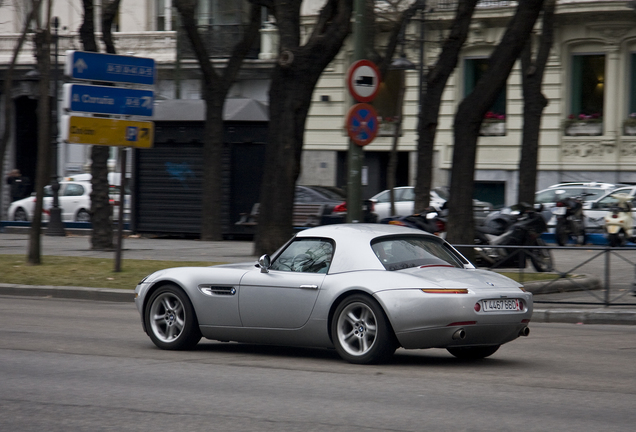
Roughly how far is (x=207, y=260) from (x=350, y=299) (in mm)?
10932

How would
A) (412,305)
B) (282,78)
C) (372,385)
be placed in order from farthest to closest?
(282,78) → (412,305) → (372,385)

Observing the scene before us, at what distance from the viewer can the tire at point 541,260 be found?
44.0ft

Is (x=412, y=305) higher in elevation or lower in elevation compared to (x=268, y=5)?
lower

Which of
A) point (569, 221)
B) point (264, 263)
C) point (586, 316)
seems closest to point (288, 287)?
point (264, 263)

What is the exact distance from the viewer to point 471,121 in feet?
49.8

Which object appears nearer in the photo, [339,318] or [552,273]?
[339,318]

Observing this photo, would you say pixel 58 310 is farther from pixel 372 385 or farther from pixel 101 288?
pixel 372 385

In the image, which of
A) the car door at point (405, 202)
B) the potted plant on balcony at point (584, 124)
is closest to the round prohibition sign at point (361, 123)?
the car door at point (405, 202)

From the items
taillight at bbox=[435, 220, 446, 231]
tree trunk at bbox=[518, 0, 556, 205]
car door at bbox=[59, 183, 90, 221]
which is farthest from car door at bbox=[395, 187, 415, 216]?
taillight at bbox=[435, 220, 446, 231]

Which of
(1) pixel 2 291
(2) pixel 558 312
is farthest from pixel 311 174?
(2) pixel 558 312

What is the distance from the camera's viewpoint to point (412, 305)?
7574mm

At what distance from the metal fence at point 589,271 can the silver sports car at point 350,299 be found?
4.79 meters

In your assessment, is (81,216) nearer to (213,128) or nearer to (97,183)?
(213,128)

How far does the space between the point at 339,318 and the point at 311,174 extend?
31775 millimetres
